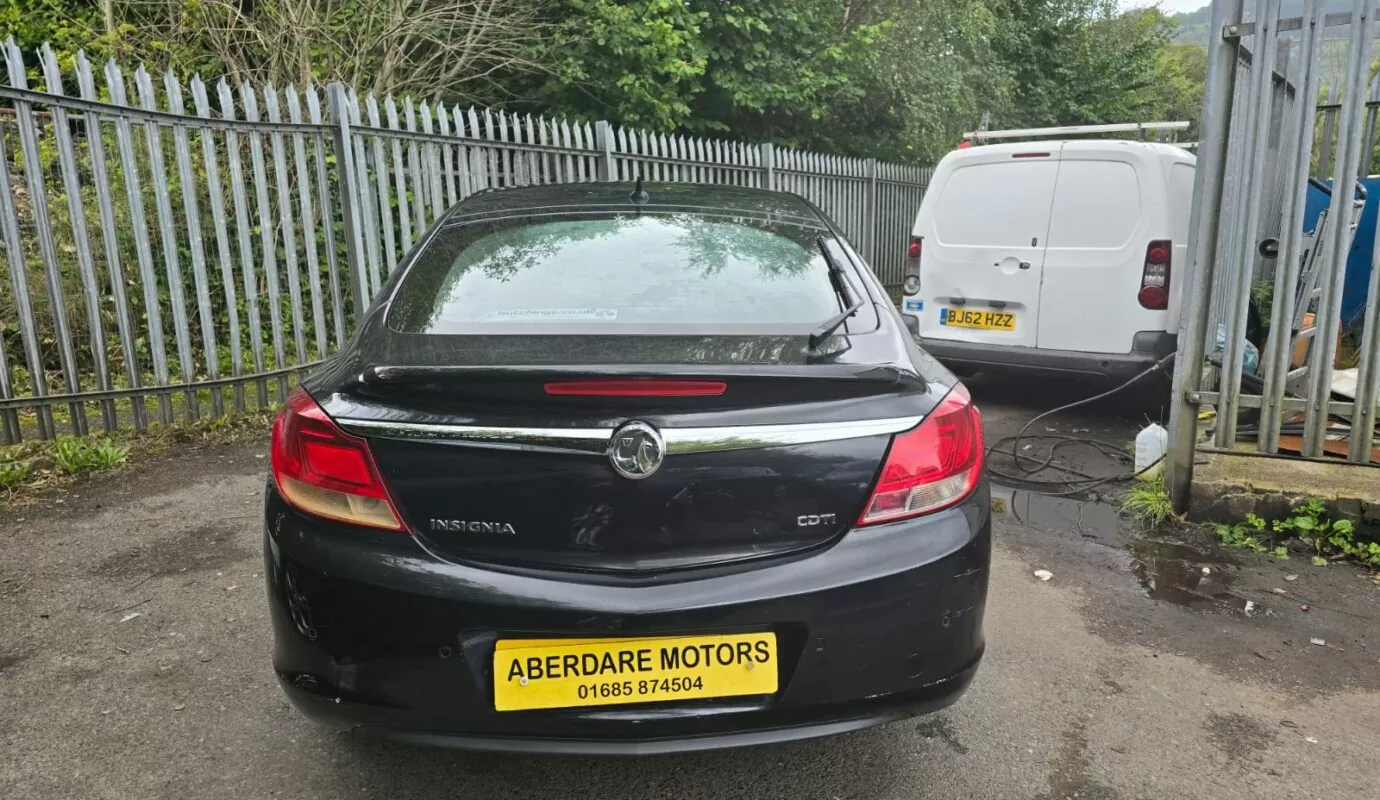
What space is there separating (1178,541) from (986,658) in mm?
1636

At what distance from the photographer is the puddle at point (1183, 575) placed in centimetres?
354

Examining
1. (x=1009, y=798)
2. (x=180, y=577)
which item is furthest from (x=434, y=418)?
(x=180, y=577)

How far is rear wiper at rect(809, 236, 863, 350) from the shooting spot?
2.19m

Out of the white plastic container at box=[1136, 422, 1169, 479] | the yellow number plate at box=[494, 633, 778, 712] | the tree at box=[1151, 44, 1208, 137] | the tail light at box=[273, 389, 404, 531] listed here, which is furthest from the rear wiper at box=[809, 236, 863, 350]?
the tree at box=[1151, 44, 1208, 137]

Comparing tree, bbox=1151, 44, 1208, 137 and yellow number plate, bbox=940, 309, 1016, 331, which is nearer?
yellow number plate, bbox=940, 309, 1016, 331

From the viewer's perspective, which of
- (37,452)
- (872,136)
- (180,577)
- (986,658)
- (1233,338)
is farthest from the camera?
(872,136)

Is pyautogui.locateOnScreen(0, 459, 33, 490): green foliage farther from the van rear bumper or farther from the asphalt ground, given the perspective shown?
the van rear bumper

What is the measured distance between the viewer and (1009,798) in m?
2.27

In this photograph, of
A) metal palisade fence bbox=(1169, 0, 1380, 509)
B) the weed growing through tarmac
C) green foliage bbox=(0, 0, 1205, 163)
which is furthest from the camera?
green foliage bbox=(0, 0, 1205, 163)

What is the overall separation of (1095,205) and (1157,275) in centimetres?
61

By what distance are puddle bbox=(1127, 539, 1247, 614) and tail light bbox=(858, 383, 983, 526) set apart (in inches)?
77.5

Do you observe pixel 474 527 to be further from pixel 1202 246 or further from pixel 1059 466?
pixel 1059 466

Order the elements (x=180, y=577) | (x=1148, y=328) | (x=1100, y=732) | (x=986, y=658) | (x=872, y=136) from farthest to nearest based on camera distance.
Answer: (x=872, y=136) < (x=1148, y=328) < (x=180, y=577) < (x=986, y=658) < (x=1100, y=732)

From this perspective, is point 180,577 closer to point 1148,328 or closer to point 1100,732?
point 1100,732
